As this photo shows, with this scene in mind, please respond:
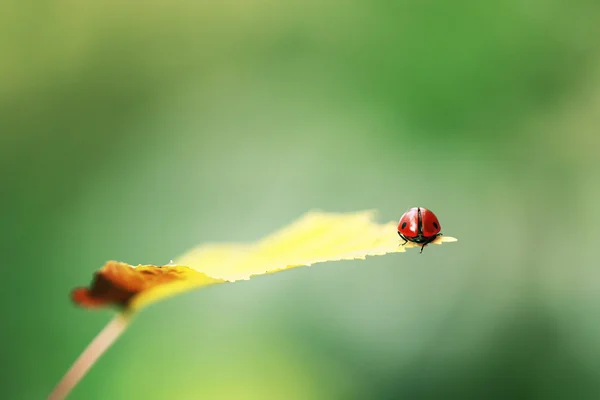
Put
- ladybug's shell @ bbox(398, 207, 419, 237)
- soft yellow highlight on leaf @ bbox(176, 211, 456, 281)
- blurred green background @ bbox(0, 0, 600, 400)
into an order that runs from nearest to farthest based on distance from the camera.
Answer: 1. soft yellow highlight on leaf @ bbox(176, 211, 456, 281)
2. ladybug's shell @ bbox(398, 207, 419, 237)
3. blurred green background @ bbox(0, 0, 600, 400)

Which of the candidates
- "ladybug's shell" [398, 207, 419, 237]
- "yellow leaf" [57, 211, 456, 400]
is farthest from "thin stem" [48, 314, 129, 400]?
"ladybug's shell" [398, 207, 419, 237]

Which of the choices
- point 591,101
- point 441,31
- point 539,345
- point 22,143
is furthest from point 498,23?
point 22,143

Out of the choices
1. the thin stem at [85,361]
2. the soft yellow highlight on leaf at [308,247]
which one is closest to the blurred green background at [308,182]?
the soft yellow highlight on leaf at [308,247]

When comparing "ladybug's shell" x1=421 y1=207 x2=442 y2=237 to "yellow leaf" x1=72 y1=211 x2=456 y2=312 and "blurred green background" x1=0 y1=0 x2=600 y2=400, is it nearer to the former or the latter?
"yellow leaf" x1=72 y1=211 x2=456 y2=312

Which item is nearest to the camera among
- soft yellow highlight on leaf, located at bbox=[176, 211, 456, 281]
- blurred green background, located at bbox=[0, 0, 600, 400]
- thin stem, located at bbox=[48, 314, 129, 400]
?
thin stem, located at bbox=[48, 314, 129, 400]

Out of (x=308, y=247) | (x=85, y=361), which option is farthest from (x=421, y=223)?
(x=85, y=361)

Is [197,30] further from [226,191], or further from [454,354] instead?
[454,354]
